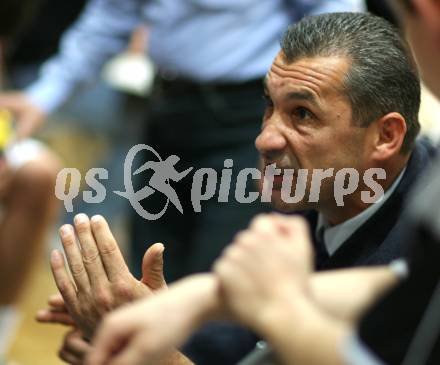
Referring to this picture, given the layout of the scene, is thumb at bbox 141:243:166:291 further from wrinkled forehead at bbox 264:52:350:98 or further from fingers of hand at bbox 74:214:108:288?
wrinkled forehead at bbox 264:52:350:98

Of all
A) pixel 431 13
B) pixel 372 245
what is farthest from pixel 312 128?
pixel 431 13

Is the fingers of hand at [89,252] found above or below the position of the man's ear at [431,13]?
below

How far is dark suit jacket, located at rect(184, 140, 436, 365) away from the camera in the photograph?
5.60 feet

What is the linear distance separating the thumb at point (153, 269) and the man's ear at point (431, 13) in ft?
2.20

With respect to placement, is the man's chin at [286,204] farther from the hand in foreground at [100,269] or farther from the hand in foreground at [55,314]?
the hand in foreground at [55,314]

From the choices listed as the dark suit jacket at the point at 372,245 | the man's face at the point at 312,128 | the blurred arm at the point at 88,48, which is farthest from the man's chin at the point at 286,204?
the blurred arm at the point at 88,48

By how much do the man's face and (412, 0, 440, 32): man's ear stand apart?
0.68 m

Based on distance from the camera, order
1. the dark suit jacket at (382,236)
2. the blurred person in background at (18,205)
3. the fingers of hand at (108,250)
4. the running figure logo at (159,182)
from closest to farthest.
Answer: the fingers of hand at (108,250) → the dark suit jacket at (382,236) → the running figure logo at (159,182) → the blurred person in background at (18,205)

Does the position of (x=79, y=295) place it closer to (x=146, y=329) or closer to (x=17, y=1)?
(x=146, y=329)

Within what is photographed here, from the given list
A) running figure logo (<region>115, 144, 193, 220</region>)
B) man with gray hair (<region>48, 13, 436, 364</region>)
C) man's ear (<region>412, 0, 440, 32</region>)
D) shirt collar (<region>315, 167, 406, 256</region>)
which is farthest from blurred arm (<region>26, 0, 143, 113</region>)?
man's ear (<region>412, 0, 440, 32</region>)

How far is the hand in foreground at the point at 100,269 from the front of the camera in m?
1.58

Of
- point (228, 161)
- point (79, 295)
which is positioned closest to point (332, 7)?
point (228, 161)

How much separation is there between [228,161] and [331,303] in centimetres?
168

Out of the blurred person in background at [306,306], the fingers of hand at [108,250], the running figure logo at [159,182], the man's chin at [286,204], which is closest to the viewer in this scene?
the blurred person in background at [306,306]
